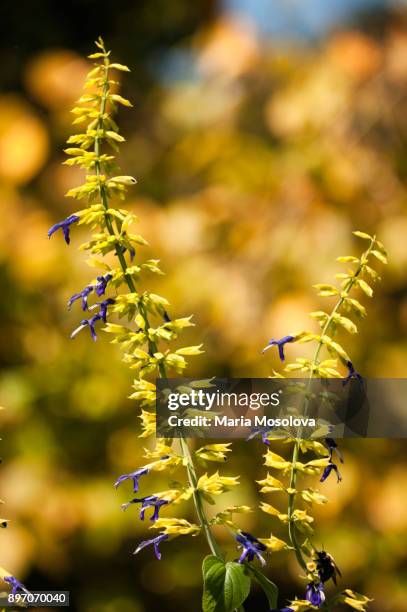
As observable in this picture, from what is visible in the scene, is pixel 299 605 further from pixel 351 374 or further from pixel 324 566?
pixel 351 374

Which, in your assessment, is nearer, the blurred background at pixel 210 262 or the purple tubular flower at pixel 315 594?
the purple tubular flower at pixel 315 594

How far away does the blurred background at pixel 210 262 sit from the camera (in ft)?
5.69

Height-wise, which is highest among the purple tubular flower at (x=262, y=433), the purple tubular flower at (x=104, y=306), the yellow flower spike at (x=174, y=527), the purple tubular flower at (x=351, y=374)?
the purple tubular flower at (x=104, y=306)

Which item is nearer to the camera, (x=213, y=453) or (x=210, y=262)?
(x=213, y=453)

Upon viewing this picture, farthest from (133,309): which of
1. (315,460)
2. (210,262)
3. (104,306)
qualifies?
(210,262)

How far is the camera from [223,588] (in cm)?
47

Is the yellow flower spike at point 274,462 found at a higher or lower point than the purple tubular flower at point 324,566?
higher

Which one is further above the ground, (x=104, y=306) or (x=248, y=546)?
(x=104, y=306)

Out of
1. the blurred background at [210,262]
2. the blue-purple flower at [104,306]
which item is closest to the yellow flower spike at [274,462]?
the blue-purple flower at [104,306]

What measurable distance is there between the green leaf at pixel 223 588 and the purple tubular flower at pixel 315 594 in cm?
3

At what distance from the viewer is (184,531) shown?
1.46ft

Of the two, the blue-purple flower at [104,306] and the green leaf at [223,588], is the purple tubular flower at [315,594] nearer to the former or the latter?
the green leaf at [223,588]

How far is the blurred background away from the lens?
1.73 metres

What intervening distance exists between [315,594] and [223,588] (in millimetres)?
50
